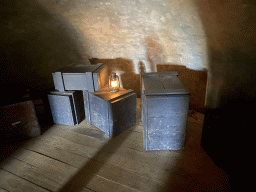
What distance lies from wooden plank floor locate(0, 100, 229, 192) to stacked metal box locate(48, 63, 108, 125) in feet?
1.10

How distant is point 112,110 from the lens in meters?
2.36

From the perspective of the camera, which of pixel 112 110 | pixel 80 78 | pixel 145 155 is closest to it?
pixel 145 155

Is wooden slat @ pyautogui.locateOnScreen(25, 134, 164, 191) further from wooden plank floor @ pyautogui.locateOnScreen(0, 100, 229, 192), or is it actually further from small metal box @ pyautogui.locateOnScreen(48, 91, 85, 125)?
small metal box @ pyautogui.locateOnScreen(48, 91, 85, 125)

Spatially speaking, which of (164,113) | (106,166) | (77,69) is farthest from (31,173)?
(164,113)

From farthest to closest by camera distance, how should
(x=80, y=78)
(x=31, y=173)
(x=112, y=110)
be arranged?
(x=80, y=78)
(x=112, y=110)
(x=31, y=173)

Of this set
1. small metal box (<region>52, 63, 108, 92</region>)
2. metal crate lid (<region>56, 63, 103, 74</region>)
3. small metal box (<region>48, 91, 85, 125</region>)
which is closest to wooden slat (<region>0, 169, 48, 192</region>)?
small metal box (<region>48, 91, 85, 125</region>)

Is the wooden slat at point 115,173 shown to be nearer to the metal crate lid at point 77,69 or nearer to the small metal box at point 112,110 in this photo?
the small metal box at point 112,110

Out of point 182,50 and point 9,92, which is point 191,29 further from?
point 9,92

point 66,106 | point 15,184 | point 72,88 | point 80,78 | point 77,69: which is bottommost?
point 15,184

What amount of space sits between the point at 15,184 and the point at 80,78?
139 cm

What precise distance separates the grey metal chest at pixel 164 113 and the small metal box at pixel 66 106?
1.06 meters

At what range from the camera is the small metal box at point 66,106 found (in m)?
2.65

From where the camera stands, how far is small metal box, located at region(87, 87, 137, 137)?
2.38 metres

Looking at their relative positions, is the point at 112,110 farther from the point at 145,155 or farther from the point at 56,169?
the point at 56,169
